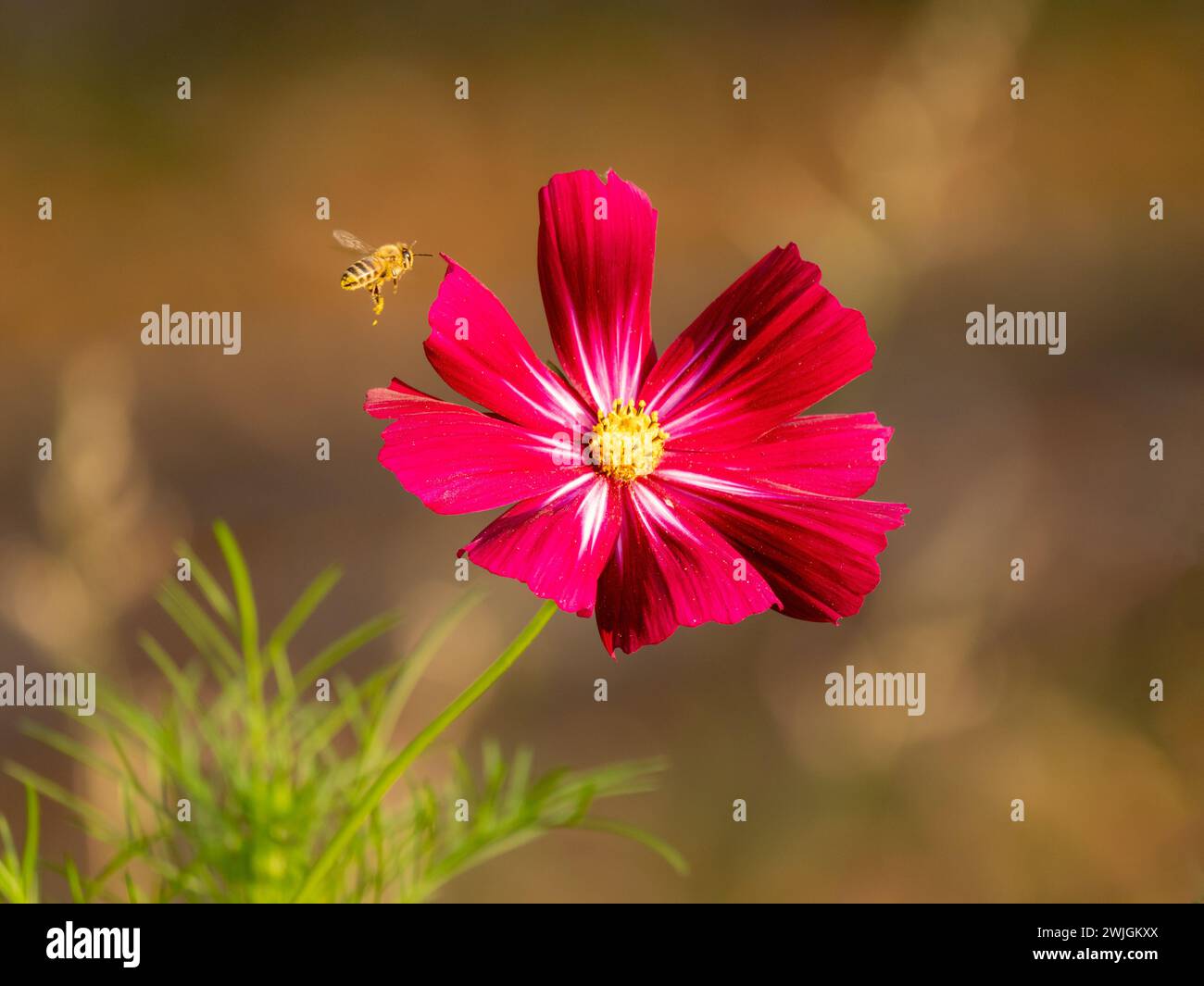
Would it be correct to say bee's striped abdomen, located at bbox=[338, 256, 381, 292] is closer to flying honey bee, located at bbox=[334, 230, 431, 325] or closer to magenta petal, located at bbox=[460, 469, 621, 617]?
flying honey bee, located at bbox=[334, 230, 431, 325]

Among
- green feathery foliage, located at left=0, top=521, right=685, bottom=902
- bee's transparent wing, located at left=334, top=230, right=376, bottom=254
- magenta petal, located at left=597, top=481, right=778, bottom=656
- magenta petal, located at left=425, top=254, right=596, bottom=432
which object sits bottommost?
green feathery foliage, located at left=0, top=521, right=685, bottom=902

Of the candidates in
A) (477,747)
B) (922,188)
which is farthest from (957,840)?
(922,188)

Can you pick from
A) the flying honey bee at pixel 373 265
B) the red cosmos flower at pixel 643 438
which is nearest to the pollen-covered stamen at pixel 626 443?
the red cosmos flower at pixel 643 438

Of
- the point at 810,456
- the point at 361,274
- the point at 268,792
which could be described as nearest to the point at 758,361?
the point at 810,456

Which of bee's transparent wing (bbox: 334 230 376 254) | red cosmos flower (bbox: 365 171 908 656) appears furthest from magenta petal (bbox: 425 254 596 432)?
bee's transparent wing (bbox: 334 230 376 254)

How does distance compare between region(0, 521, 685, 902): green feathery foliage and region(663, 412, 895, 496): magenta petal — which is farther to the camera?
region(0, 521, 685, 902): green feathery foliage

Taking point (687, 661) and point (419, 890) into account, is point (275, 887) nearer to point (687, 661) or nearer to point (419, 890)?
point (419, 890)

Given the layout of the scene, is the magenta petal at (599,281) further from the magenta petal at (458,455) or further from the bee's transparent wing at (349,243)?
the bee's transparent wing at (349,243)

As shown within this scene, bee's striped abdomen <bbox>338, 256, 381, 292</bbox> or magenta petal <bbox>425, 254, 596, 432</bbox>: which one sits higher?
bee's striped abdomen <bbox>338, 256, 381, 292</bbox>
